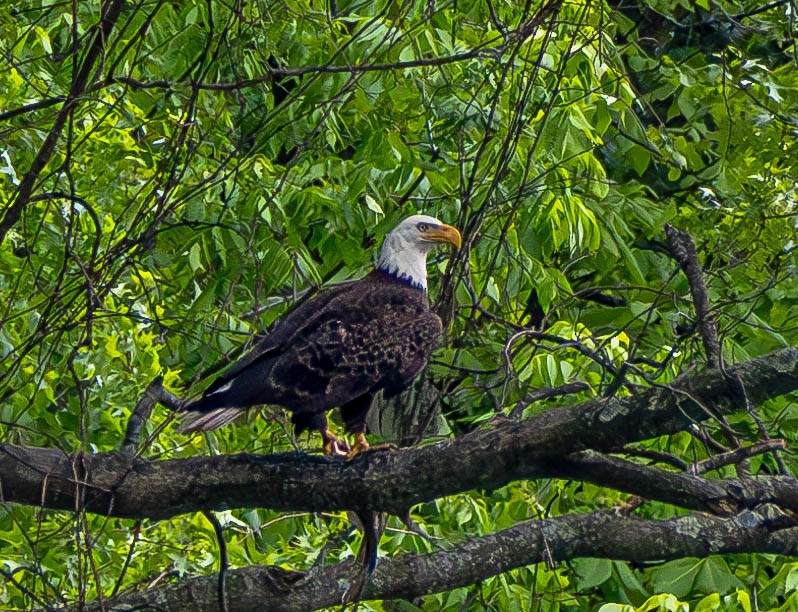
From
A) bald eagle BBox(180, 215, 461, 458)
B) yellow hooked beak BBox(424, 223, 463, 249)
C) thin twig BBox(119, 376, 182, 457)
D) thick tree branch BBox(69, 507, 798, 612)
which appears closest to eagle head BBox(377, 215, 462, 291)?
yellow hooked beak BBox(424, 223, 463, 249)

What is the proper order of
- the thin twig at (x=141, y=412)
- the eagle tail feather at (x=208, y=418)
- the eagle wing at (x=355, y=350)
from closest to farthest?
the thin twig at (x=141, y=412) < the eagle tail feather at (x=208, y=418) < the eagle wing at (x=355, y=350)

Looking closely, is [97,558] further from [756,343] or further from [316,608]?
[756,343]

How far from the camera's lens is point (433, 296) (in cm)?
616

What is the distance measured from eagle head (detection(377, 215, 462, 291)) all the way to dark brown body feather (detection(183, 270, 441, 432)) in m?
0.32

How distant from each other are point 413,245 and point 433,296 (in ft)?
2.51

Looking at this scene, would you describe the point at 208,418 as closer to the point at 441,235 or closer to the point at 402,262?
the point at 402,262

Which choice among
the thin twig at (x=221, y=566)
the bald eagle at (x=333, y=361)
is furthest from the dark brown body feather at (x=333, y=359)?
the thin twig at (x=221, y=566)

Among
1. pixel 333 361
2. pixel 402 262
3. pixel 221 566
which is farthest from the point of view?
pixel 402 262

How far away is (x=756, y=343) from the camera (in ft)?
21.1

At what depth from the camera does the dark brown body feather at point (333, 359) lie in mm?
4488

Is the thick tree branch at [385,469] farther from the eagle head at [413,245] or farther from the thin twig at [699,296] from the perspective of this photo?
the eagle head at [413,245]

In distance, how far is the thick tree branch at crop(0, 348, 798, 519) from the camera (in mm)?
3184

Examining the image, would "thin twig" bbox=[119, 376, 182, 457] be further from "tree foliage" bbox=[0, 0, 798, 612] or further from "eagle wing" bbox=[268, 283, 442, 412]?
"eagle wing" bbox=[268, 283, 442, 412]

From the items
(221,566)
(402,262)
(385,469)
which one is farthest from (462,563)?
(402,262)
